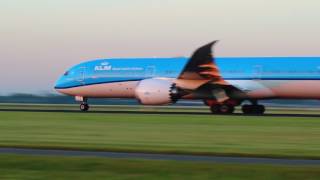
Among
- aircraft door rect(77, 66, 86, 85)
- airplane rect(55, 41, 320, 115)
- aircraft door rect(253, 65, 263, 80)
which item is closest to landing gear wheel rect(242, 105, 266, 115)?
airplane rect(55, 41, 320, 115)

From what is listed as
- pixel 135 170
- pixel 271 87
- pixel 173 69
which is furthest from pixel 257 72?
pixel 135 170

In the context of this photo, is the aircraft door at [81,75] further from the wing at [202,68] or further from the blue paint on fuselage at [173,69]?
the wing at [202,68]

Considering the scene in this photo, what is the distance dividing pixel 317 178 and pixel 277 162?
262 cm

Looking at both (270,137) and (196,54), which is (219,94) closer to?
(196,54)

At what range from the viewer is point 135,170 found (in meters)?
13.2

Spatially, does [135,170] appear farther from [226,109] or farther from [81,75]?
[81,75]

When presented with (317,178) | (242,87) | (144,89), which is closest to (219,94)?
(242,87)

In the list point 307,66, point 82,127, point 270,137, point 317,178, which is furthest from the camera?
point 307,66

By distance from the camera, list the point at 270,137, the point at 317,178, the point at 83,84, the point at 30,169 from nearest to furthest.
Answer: the point at 317,178 < the point at 30,169 < the point at 270,137 < the point at 83,84

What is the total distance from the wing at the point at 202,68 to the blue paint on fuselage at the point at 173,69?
0.91 m

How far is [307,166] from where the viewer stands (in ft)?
45.2

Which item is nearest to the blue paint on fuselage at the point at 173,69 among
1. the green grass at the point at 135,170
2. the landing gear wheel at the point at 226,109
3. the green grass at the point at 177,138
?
the landing gear wheel at the point at 226,109

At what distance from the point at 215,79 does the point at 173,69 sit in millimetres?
3283

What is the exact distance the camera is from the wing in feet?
128
